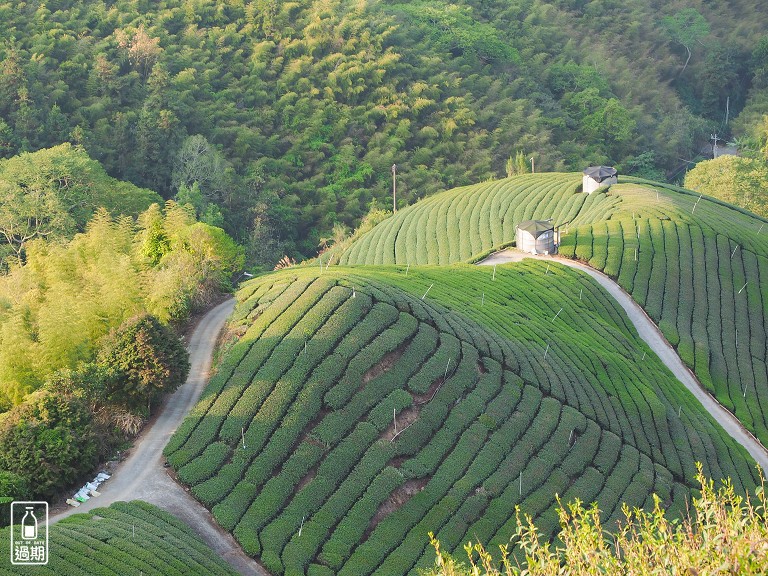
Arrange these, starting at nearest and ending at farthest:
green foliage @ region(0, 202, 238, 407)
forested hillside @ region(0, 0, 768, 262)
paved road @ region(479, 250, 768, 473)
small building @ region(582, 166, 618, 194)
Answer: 1. green foliage @ region(0, 202, 238, 407)
2. paved road @ region(479, 250, 768, 473)
3. small building @ region(582, 166, 618, 194)
4. forested hillside @ region(0, 0, 768, 262)

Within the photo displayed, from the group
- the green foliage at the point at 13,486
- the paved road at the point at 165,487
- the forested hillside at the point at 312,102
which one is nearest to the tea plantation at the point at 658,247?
the forested hillside at the point at 312,102

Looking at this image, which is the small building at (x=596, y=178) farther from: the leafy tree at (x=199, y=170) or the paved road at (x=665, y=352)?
the leafy tree at (x=199, y=170)

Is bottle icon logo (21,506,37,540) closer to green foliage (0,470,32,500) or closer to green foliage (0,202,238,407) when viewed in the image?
green foliage (0,470,32,500)

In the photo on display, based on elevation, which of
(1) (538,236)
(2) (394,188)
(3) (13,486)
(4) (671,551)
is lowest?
(2) (394,188)

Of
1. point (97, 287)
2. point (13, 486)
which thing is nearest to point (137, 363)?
point (13, 486)

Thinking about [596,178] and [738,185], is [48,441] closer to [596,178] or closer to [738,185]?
[596,178]

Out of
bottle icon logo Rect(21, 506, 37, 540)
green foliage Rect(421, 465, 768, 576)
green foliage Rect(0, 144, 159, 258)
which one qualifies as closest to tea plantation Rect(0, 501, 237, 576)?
bottle icon logo Rect(21, 506, 37, 540)
